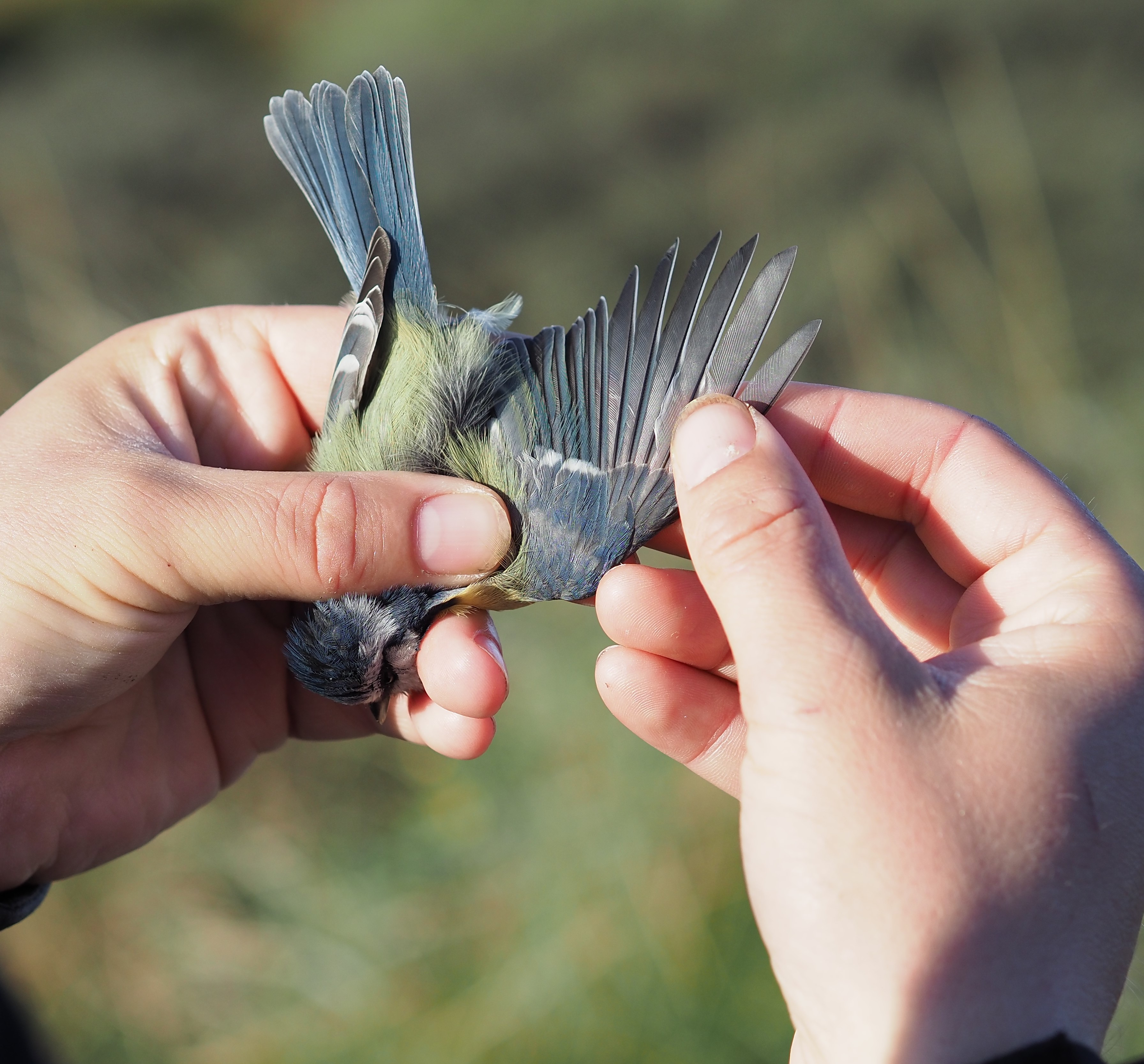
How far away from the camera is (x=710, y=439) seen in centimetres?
144

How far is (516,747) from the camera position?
10.9ft

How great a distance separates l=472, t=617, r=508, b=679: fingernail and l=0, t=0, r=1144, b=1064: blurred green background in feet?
3.78

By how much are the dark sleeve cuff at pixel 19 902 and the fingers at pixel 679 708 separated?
130 cm

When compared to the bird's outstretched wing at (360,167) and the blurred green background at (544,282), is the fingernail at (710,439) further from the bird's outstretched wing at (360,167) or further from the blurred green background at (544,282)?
the blurred green background at (544,282)

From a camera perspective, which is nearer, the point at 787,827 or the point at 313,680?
the point at 787,827

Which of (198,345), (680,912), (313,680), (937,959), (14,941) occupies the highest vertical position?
(198,345)

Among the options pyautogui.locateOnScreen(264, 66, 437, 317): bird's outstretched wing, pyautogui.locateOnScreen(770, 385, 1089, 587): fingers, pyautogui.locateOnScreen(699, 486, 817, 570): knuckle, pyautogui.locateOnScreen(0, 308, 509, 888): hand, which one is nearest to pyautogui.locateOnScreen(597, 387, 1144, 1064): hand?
pyautogui.locateOnScreen(699, 486, 817, 570): knuckle

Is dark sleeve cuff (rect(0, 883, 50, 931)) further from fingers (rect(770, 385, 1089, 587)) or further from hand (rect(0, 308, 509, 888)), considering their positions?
fingers (rect(770, 385, 1089, 587))

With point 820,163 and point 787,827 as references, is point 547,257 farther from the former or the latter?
point 787,827

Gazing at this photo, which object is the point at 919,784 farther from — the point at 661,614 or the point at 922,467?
the point at 922,467

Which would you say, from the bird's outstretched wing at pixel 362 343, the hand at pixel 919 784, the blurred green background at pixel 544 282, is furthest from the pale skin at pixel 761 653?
the blurred green background at pixel 544 282

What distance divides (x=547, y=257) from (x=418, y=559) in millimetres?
3884

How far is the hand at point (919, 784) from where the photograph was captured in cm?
109

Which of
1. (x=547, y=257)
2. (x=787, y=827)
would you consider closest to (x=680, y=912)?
(x=787, y=827)
